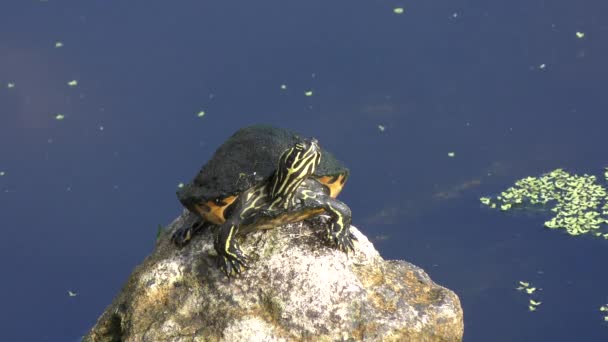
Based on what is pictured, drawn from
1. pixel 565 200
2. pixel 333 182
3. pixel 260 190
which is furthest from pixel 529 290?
pixel 260 190

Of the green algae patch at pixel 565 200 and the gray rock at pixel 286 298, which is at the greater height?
the gray rock at pixel 286 298

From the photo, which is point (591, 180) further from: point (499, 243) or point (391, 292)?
point (391, 292)

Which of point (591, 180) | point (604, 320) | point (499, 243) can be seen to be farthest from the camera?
point (591, 180)

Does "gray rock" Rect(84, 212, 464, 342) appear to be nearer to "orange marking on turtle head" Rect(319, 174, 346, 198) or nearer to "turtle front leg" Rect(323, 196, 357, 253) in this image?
"turtle front leg" Rect(323, 196, 357, 253)

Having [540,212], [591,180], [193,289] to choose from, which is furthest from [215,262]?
[591,180]

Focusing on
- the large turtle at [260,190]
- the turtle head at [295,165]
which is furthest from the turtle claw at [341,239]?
the turtle head at [295,165]

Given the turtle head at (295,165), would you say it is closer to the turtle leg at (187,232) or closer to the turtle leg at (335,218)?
the turtle leg at (335,218)

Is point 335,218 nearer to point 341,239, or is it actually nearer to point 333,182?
point 341,239
